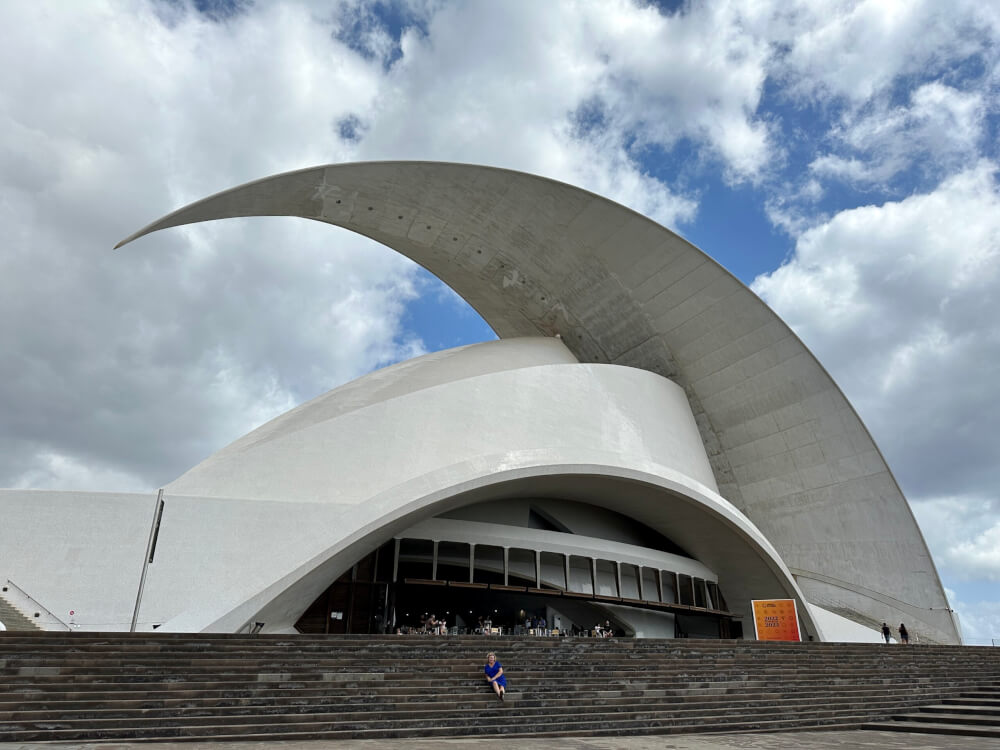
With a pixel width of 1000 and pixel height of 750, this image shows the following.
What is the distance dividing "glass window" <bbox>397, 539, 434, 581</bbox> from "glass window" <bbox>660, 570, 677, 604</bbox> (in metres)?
6.60

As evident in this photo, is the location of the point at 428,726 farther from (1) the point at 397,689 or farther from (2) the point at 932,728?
(2) the point at 932,728

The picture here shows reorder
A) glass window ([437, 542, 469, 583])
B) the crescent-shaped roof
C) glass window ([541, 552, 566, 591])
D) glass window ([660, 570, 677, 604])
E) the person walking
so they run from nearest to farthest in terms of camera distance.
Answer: the person walking < glass window ([437, 542, 469, 583]) < glass window ([541, 552, 566, 591]) < glass window ([660, 570, 677, 604]) < the crescent-shaped roof

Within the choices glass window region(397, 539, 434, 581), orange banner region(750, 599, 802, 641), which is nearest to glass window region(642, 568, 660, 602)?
orange banner region(750, 599, 802, 641)

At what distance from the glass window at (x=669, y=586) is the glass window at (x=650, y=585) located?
24cm

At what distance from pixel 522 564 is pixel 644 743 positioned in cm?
937

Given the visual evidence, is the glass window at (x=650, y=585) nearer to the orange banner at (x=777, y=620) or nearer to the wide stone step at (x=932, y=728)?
the orange banner at (x=777, y=620)

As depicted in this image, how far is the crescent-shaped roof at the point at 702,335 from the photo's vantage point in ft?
59.8

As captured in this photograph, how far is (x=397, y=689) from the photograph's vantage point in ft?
24.5

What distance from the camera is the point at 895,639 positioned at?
60.6 feet

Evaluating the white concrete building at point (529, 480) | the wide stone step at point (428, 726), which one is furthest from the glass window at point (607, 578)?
the wide stone step at point (428, 726)

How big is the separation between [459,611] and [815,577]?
1080 cm

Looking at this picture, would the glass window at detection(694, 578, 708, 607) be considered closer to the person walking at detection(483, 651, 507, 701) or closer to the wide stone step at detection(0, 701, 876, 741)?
the wide stone step at detection(0, 701, 876, 741)

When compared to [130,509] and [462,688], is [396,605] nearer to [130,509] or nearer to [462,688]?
[130,509]

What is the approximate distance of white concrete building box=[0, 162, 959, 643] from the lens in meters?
11.7
